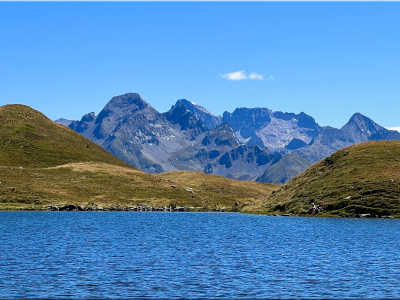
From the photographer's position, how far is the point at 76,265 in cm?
4878

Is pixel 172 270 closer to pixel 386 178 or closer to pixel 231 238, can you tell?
pixel 231 238

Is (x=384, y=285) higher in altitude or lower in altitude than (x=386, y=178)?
lower

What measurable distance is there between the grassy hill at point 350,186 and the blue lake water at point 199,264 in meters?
33.1

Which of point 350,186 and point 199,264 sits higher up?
point 350,186

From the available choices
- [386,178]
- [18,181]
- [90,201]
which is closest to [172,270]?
[386,178]

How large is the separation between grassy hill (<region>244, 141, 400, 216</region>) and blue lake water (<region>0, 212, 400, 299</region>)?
33110 millimetres

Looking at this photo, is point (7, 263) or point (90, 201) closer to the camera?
point (7, 263)

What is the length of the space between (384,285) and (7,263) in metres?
35.1

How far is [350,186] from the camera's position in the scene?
414 feet

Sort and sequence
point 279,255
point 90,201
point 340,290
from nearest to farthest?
point 340,290 < point 279,255 < point 90,201

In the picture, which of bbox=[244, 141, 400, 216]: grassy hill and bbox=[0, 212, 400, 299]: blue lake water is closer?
bbox=[0, 212, 400, 299]: blue lake water

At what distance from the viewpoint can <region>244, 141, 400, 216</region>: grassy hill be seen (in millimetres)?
116812

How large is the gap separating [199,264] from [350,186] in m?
84.8

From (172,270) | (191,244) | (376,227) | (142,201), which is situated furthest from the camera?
(142,201)
